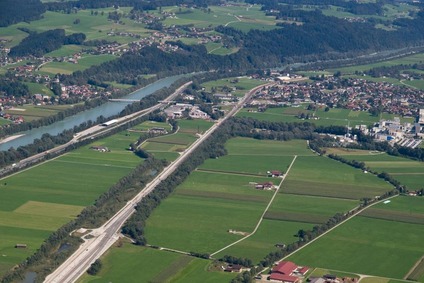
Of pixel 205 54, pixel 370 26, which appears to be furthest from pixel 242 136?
pixel 370 26

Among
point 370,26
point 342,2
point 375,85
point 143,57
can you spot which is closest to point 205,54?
point 143,57

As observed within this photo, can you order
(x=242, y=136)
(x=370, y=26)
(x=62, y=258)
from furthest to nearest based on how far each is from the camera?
(x=370, y=26)
(x=242, y=136)
(x=62, y=258)

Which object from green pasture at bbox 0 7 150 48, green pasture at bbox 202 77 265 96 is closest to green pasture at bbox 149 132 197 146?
green pasture at bbox 202 77 265 96

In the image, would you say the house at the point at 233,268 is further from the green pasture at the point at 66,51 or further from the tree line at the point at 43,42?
the green pasture at the point at 66,51

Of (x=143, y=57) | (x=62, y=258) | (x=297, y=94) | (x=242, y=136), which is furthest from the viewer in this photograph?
(x=143, y=57)

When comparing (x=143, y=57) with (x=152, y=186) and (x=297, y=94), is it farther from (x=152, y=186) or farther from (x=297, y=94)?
(x=152, y=186)

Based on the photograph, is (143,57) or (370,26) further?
(370,26)

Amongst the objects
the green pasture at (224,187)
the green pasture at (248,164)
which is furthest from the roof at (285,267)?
the green pasture at (248,164)
